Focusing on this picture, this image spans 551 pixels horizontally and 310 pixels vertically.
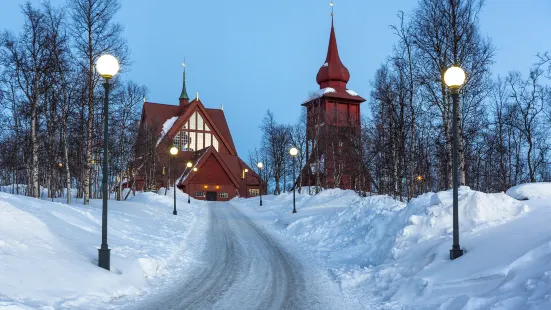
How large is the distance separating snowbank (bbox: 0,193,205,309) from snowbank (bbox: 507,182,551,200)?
364 inches

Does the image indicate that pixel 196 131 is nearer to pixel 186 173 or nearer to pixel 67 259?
pixel 186 173

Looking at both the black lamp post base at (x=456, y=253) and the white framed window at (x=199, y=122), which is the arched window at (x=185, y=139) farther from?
the black lamp post base at (x=456, y=253)

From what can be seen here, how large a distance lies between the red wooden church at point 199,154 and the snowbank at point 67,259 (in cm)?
3370

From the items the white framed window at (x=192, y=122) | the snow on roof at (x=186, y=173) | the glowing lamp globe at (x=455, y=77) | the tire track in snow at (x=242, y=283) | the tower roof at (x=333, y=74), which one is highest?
the tower roof at (x=333, y=74)

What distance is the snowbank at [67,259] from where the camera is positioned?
6434mm

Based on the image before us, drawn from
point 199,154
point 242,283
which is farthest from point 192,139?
point 242,283

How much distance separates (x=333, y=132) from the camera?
37.8 metres

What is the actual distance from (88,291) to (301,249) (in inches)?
288

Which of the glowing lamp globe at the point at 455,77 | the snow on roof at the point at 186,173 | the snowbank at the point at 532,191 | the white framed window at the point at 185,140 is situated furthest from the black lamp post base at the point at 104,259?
the white framed window at the point at 185,140

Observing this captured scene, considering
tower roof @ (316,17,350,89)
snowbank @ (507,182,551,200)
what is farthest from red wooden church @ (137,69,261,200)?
snowbank @ (507,182,551,200)

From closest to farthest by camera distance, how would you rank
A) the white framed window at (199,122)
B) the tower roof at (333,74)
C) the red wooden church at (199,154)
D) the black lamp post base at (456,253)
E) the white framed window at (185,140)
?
the black lamp post base at (456,253) < the red wooden church at (199,154) < the tower roof at (333,74) < the white framed window at (185,140) < the white framed window at (199,122)

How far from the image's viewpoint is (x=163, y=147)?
1779 inches

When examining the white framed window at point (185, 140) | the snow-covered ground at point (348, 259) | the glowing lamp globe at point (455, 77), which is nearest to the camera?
the snow-covered ground at point (348, 259)

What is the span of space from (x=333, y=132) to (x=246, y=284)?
30.3 metres
